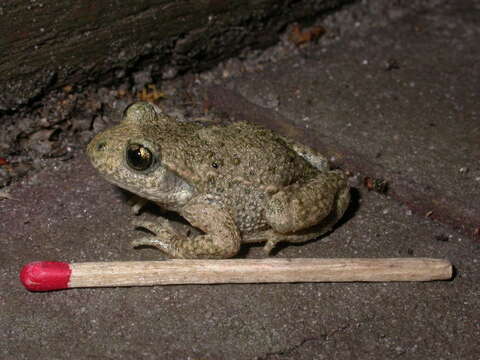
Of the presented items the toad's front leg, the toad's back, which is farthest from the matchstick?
the toad's back

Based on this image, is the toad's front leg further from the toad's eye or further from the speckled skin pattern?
the toad's eye

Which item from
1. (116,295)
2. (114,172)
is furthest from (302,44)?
(116,295)

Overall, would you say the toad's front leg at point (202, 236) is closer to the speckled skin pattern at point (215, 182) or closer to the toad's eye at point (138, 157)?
the speckled skin pattern at point (215, 182)

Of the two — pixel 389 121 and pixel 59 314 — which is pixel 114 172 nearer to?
pixel 59 314

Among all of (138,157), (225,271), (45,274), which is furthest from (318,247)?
(45,274)

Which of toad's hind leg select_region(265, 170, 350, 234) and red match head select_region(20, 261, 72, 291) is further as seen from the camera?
toad's hind leg select_region(265, 170, 350, 234)
